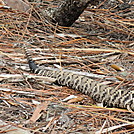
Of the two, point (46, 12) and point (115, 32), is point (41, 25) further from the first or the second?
point (115, 32)

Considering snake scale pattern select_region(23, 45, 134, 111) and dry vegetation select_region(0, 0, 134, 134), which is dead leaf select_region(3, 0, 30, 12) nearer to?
dry vegetation select_region(0, 0, 134, 134)

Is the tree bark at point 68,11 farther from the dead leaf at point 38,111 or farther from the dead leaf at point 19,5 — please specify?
the dead leaf at point 38,111

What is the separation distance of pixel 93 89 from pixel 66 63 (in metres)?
0.76

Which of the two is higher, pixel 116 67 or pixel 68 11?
pixel 68 11

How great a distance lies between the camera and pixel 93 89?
322cm

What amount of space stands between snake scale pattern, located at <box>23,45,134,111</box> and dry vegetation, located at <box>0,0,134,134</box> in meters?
0.07

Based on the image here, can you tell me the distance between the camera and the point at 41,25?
4.76 meters

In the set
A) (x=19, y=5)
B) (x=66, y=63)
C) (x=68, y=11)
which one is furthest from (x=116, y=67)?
(x=19, y=5)

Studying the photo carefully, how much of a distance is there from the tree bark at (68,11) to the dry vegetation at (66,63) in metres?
0.12

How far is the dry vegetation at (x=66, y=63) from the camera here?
280cm

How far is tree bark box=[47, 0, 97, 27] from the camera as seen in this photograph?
14.1 feet

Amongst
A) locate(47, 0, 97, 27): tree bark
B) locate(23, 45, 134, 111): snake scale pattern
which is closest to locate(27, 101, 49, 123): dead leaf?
locate(23, 45, 134, 111): snake scale pattern

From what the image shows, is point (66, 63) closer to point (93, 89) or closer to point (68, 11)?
point (93, 89)

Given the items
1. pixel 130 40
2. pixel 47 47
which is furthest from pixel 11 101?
pixel 130 40
